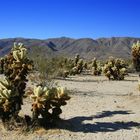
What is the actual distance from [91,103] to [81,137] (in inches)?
231

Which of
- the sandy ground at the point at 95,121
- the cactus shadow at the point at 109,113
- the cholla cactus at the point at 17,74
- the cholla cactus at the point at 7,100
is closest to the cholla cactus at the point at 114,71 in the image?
the sandy ground at the point at 95,121

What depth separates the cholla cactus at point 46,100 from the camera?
40.1ft

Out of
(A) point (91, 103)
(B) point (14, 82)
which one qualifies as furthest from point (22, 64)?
(A) point (91, 103)

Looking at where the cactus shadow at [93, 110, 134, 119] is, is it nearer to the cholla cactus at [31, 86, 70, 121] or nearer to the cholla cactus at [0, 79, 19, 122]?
the cholla cactus at [31, 86, 70, 121]

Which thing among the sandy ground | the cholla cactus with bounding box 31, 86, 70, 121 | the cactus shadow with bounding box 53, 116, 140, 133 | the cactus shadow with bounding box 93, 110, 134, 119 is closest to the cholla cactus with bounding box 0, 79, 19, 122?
the sandy ground

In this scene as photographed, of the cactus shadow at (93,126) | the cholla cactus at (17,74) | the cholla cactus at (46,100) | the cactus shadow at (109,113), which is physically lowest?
the cactus shadow at (93,126)

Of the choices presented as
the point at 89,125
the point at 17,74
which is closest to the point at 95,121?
the point at 89,125

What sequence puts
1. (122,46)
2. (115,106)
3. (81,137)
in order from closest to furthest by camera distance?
1. (81,137)
2. (115,106)
3. (122,46)

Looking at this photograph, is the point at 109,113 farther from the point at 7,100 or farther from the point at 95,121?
the point at 7,100

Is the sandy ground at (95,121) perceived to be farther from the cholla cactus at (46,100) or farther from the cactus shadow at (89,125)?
the cholla cactus at (46,100)

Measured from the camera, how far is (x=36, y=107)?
12.2m

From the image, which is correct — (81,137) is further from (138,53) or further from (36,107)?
(138,53)

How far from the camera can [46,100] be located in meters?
12.3

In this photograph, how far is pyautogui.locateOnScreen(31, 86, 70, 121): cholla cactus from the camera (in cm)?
1223
